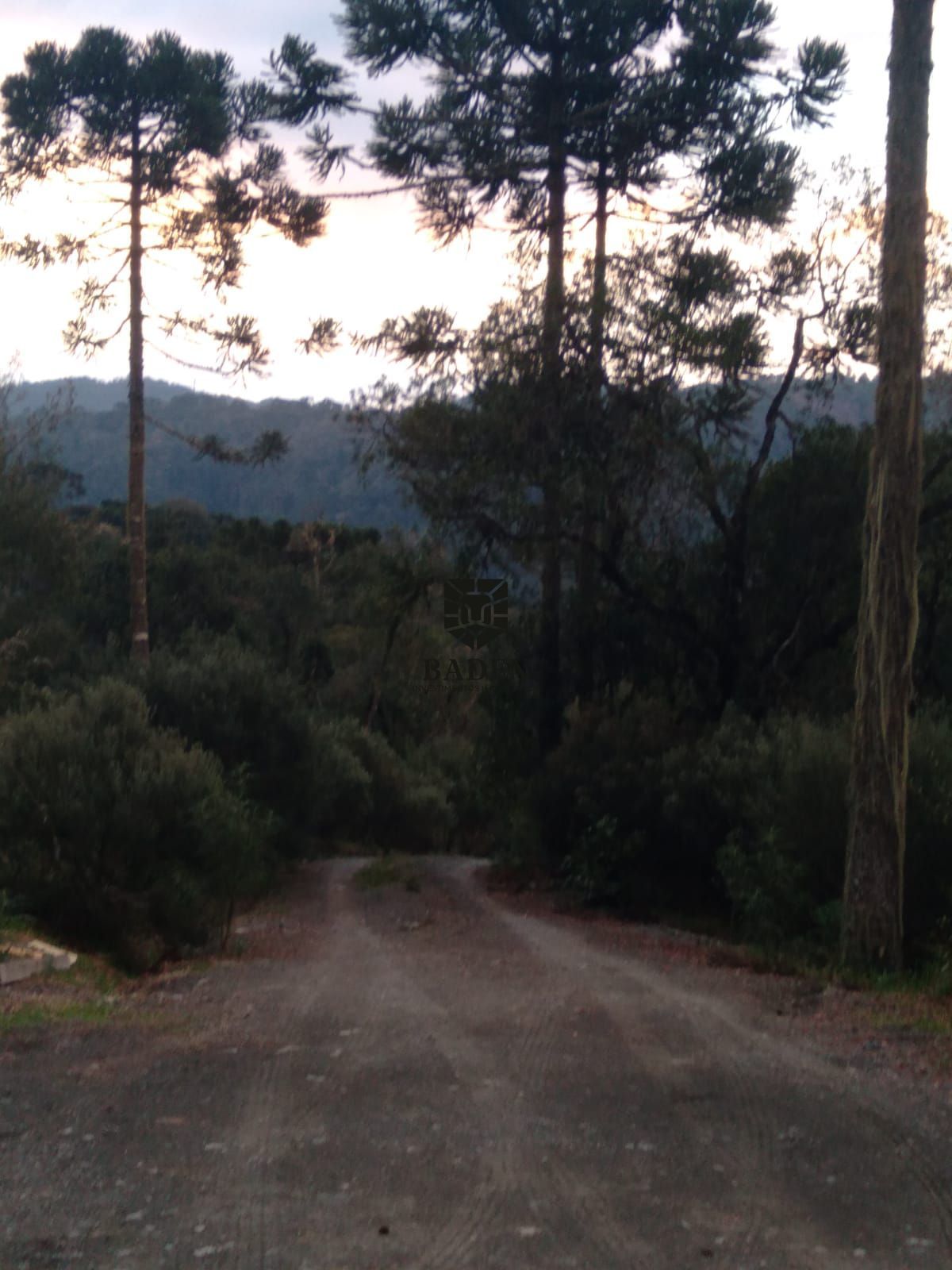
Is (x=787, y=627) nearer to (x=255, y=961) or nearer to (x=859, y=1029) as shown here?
(x=255, y=961)

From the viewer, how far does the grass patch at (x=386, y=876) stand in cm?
2044

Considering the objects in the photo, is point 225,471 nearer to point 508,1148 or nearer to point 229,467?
point 229,467

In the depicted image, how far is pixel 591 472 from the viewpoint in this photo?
62.6 ft

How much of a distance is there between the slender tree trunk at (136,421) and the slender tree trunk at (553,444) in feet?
24.1

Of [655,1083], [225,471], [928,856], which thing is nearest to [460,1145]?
[655,1083]

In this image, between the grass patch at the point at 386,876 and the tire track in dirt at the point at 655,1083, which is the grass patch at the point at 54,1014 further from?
the grass patch at the point at 386,876

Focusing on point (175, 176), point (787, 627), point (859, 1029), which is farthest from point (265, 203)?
point (859, 1029)

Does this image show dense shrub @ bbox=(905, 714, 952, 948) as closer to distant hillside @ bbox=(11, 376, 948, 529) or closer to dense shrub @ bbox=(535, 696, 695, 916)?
dense shrub @ bbox=(535, 696, 695, 916)

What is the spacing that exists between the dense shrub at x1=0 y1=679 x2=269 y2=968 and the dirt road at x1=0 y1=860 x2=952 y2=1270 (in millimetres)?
3588

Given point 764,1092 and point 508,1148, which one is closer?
point 508,1148

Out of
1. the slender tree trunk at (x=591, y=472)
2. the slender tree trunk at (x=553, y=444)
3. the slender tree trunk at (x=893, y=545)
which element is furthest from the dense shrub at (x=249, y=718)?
the slender tree trunk at (x=893, y=545)

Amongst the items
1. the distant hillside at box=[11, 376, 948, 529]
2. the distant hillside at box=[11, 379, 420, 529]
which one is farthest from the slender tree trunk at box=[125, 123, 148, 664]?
the distant hillside at box=[11, 379, 420, 529]

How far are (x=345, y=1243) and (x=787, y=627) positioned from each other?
16.6 m

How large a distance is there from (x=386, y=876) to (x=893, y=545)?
12.5 meters
